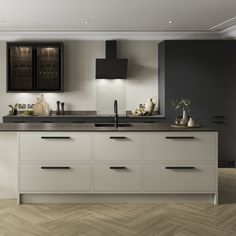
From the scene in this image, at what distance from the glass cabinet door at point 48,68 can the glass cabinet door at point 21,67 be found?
150 mm

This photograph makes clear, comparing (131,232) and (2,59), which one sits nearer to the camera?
(131,232)

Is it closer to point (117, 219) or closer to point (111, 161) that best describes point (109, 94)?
point (111, 161)

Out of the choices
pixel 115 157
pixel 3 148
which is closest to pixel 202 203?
pixel 115 157

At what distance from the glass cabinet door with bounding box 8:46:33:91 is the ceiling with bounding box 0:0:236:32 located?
1.30ft

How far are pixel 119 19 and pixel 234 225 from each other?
152 inches

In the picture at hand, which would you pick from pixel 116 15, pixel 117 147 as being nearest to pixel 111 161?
pixel 117 147

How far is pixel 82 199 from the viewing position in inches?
185

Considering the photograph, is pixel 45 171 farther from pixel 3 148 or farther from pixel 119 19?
pixel 119 19

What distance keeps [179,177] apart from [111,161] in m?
0.81

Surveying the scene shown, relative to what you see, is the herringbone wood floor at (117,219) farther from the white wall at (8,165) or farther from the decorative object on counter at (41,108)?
the decorative object on counter at (41,108)

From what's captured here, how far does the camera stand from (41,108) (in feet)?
24.9

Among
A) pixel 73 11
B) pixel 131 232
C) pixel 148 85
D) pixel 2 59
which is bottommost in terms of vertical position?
pixel 131 232

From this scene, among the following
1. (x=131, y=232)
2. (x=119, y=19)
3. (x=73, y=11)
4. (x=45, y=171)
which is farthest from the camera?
(x=119, y=19)

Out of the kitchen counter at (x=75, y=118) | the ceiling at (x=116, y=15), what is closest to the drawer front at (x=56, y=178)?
the ceiling at (x=116, y=15)
